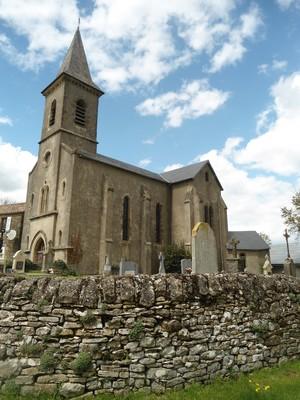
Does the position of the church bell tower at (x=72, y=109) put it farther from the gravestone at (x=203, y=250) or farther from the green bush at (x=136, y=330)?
the green bush at (x=136, y=330)

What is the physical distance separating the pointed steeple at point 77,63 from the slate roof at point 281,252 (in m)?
30.5

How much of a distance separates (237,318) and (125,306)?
2.40 m

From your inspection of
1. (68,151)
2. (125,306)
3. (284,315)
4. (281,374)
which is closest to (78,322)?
(125,306)

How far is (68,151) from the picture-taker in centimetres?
2511

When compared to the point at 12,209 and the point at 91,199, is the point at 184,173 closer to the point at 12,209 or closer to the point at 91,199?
the point at 91,199

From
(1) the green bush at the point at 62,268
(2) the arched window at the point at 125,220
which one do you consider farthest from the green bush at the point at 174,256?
(1) the green bush at the point at 62,268

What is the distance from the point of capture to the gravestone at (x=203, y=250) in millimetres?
9070

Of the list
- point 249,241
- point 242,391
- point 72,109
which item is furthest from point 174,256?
point 242,391

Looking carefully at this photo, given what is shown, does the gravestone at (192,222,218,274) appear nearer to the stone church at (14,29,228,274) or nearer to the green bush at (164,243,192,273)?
the stone church at (14,29,228,274)

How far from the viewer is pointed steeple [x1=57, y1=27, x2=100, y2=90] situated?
3005 centimetres

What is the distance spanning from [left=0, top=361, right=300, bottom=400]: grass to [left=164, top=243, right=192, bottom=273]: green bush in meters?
20.8

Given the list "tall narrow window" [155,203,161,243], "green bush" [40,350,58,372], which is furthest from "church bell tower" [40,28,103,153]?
"green bush" [40,350,58,372]

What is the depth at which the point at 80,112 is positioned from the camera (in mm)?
28906

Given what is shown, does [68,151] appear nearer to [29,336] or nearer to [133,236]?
[133,236]
